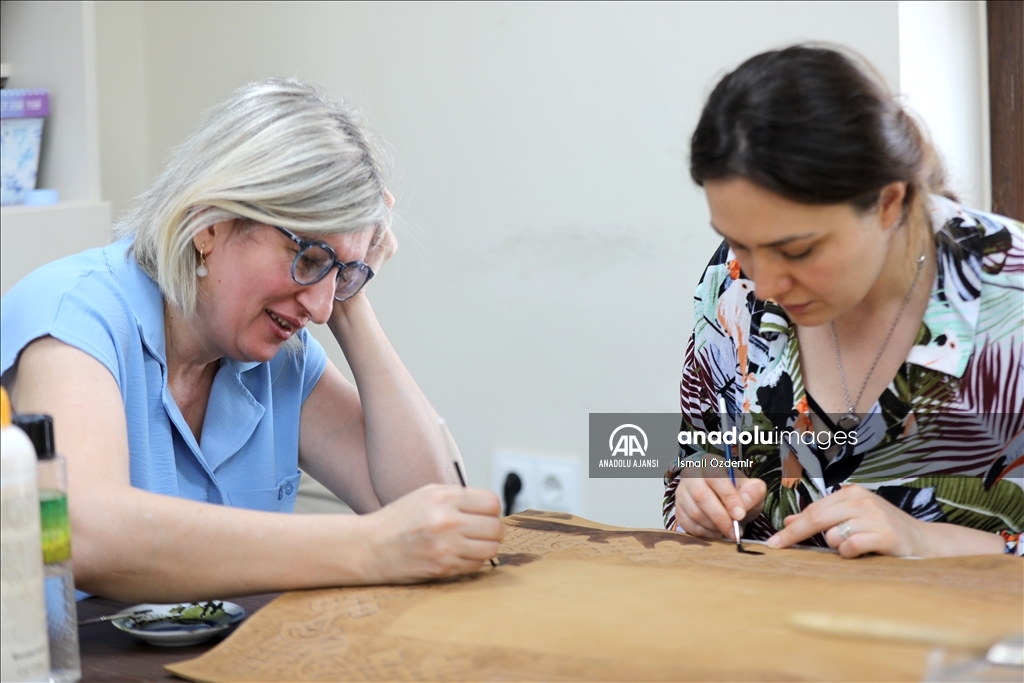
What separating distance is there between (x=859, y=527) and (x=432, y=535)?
49 cm

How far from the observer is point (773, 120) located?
1.21 meters

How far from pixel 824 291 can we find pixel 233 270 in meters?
0.75

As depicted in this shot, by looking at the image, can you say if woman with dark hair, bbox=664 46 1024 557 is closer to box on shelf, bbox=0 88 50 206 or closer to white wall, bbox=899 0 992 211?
white wall, bbox=899 0 992 211

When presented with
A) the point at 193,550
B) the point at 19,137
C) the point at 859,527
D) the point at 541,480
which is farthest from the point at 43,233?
the point at 859,527

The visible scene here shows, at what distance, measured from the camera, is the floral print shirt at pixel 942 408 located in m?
1.37

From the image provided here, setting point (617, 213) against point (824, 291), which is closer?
point (824, 291)

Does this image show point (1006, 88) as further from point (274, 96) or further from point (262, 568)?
point (262, 568)

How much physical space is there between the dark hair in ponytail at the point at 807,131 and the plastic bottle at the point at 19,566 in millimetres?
804

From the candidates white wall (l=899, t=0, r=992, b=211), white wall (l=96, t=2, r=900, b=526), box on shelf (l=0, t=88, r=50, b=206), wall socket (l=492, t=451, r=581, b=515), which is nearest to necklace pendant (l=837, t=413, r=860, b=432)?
white wall (l=899, t=0, r=992, b=211)

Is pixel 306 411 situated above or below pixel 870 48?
below

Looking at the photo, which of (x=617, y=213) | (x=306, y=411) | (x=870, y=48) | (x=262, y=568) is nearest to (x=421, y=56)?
(x=617, y=213)

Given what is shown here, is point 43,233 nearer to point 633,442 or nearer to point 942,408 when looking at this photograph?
point 633,442

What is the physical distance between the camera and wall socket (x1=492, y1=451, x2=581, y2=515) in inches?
102

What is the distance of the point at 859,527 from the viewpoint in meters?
1.24
